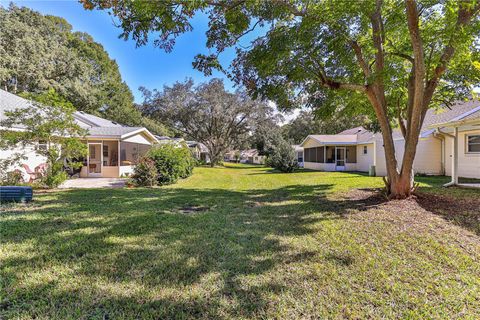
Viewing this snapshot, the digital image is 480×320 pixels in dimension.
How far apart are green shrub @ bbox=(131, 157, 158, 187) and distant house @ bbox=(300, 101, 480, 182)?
1230cm

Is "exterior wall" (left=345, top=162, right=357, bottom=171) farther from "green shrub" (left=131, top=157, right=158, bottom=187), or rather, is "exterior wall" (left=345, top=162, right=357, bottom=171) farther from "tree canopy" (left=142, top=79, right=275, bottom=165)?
"green shrub" (left=131, top=157, right=158, bottom=187)

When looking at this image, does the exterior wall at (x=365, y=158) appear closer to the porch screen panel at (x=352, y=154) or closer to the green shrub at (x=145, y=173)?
the porch screen panel at (x=352, y=154)

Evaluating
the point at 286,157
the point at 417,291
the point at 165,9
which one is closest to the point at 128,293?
the point at 417,291

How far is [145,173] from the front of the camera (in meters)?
11.2

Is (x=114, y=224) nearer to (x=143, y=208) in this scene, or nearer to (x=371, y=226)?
(x=143, y=208)

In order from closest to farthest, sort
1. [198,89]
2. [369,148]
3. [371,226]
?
1. [371,226]
2. [369,148]
3. [198,89]

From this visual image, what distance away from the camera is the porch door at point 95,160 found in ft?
48.9

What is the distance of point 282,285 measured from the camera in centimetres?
286

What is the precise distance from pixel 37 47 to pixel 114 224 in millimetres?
23168

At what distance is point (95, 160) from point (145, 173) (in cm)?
628

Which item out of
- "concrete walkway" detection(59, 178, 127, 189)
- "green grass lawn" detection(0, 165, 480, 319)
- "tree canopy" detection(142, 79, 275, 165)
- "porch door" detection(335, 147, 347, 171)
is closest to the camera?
"green grass lawn" detection(0, 165, 480, 319)

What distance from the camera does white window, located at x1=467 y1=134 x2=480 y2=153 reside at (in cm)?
1152

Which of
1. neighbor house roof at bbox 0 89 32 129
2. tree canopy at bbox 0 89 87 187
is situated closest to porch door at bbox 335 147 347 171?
tree canopy at bbox 0 89 87 187

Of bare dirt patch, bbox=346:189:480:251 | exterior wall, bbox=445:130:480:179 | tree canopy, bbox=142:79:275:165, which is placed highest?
tree canopy, bbox=142:79:275:165
